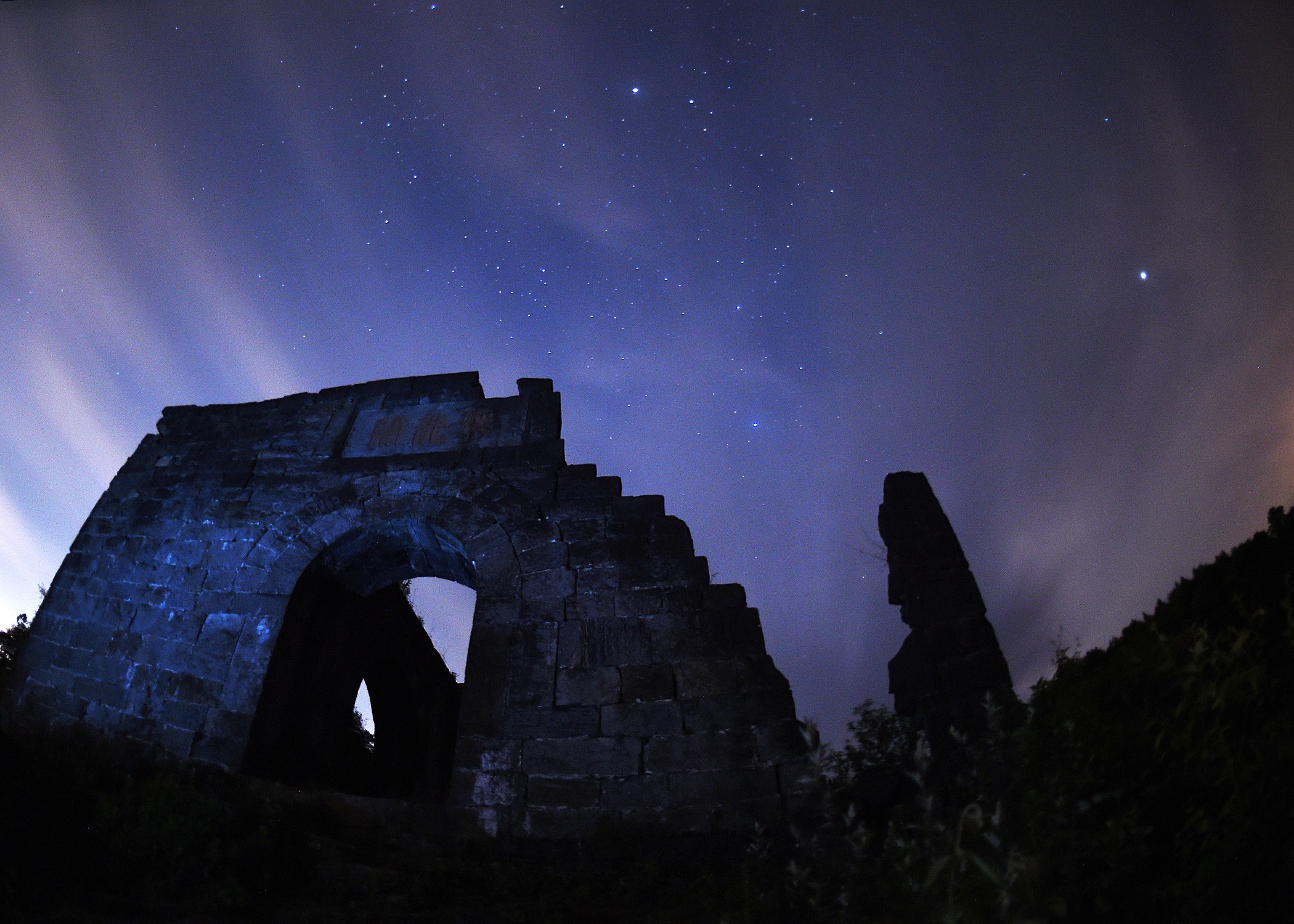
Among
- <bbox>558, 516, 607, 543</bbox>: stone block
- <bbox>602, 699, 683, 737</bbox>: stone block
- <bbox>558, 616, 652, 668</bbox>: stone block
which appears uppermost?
<bbox>558, 516, 607, 543</bbox>: stone block

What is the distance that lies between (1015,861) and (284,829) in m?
5.01

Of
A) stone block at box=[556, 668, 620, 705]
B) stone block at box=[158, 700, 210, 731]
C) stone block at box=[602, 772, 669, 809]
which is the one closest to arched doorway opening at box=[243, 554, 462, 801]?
stone block at box=[158, 700, 210, 731]

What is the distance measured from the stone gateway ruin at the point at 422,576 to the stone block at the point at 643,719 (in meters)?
0.02

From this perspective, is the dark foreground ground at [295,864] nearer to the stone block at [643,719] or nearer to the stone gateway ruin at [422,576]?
the stone gateway ruin at [422,576]

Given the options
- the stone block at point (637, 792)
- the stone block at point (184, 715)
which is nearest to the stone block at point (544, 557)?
the stone block at point (637, 792)

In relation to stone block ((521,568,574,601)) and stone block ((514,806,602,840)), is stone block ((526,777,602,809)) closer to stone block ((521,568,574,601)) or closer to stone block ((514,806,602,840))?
stone block ((514,806,602,840))

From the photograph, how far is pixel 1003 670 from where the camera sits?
5918 mm

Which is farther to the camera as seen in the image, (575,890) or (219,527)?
(219,527)

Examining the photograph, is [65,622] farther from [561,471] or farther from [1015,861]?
[1015,861]

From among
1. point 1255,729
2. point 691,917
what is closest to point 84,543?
point 691,917

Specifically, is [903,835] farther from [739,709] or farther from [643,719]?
[643,719]

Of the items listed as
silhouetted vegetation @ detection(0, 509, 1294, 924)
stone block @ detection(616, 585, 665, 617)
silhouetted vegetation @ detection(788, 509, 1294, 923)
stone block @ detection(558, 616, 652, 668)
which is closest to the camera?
silhouetted vegetation @ detection(788, 509, 1294, 923)

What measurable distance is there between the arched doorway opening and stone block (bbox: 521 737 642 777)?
1.88 m

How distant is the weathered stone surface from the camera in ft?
18.8
